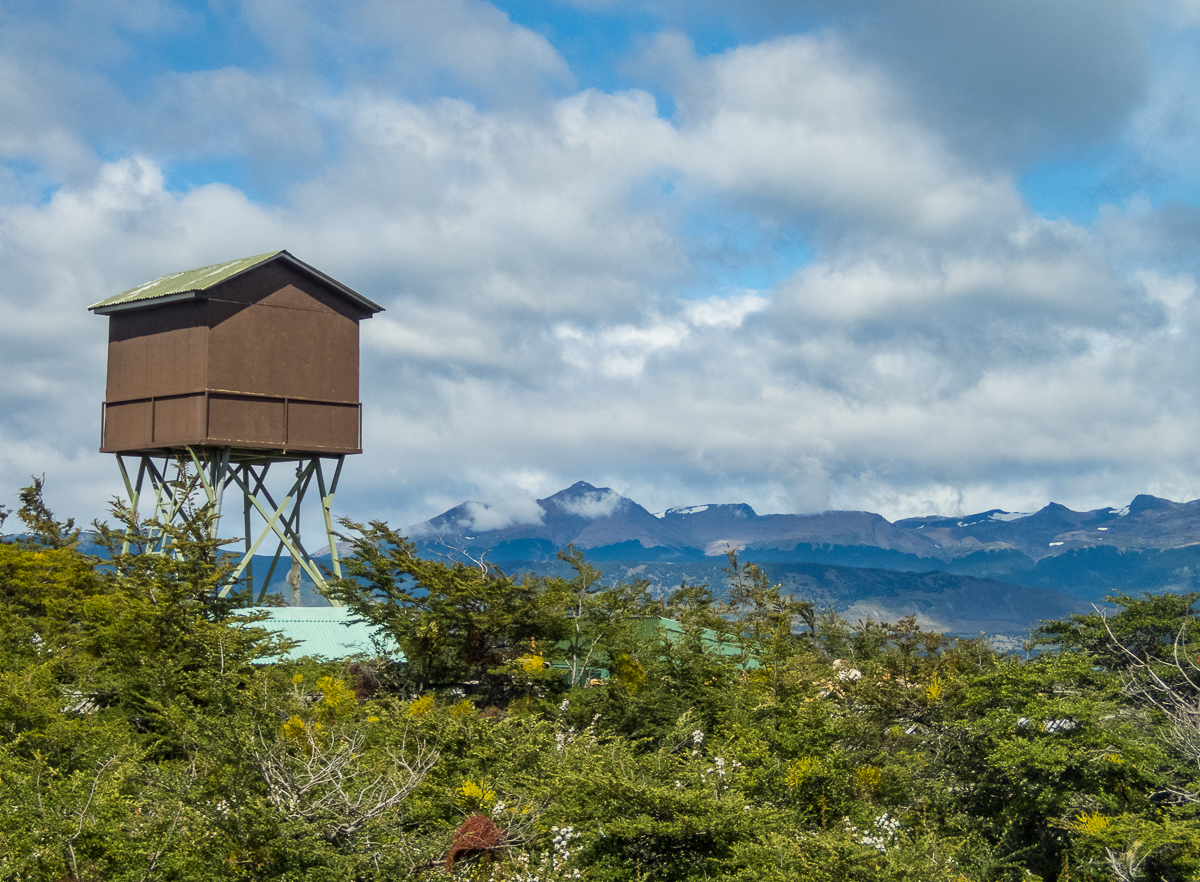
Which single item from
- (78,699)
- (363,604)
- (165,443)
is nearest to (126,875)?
(78,699)

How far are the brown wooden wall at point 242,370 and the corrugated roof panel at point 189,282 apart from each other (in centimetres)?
32

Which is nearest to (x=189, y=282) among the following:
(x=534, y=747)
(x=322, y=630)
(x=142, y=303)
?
(x=142, y=303)

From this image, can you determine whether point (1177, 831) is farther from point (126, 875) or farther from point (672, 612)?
point (672, 612)

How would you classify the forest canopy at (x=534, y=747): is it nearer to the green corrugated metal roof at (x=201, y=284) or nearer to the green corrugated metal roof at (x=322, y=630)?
the green corrugated metal roof at (x=322, y=630)

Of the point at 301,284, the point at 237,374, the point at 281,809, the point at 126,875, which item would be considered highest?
the point at 301,284

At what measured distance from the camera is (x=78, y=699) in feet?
62.6

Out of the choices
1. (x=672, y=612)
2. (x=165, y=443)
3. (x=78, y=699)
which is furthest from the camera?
(x=672, y=612)

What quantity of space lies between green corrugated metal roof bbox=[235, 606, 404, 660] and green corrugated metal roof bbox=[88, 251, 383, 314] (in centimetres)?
897

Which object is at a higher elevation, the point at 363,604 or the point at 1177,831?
the point at 363,604

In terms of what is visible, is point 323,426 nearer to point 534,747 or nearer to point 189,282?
point 189,282

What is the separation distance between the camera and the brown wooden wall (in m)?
28.1

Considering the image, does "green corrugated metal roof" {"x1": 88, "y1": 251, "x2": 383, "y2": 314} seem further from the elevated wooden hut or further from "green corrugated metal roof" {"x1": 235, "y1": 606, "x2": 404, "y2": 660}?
"green corrugated metal roof" {"x1": 235, "y1": 606, "x2": 404, "y2": 660}

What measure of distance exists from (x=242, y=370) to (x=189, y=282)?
390 centimetres

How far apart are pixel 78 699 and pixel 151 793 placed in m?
7.87
